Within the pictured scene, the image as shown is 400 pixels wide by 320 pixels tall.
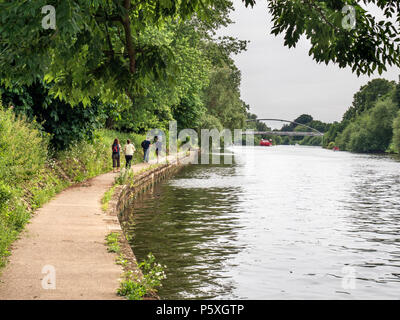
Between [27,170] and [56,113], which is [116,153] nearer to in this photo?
[56,113]

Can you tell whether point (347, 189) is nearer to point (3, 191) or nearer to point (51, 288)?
point (3, 191)

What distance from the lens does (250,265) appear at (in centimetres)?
1014

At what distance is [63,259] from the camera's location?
26.6 feet

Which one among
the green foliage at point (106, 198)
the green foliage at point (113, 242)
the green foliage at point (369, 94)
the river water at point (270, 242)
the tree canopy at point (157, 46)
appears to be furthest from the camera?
the green foliage at point (369, 94)

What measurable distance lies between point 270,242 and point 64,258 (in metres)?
5.66

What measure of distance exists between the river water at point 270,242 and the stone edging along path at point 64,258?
3.38 ft

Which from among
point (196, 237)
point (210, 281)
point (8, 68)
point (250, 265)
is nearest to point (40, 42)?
point (8, 68)

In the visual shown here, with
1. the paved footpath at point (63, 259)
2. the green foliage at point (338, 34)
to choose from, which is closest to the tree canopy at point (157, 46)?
the green foliage at point (338, 34)

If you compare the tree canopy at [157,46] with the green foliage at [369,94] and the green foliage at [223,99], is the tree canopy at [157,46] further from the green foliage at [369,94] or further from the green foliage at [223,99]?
the green foliage at [369,94]

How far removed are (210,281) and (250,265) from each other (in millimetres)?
1476

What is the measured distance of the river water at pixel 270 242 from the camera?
869 cm

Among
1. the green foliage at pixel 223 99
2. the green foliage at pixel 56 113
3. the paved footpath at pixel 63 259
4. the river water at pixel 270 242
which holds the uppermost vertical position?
the green foliage at pixel 223 99
